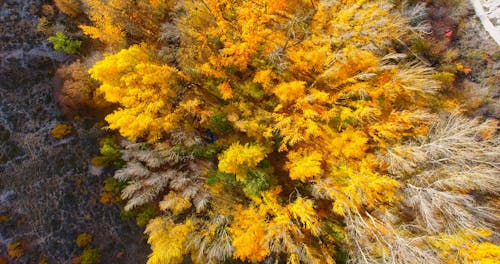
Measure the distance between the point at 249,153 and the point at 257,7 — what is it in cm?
689

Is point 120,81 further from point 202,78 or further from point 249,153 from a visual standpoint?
point 249,153

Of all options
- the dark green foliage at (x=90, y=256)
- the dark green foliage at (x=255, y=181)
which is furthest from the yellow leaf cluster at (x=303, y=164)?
the dark green foliage at (x=90, y=256)

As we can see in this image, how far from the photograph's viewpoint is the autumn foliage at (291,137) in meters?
12.5

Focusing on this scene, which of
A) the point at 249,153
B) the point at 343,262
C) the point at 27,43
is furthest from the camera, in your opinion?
the point at 27,43

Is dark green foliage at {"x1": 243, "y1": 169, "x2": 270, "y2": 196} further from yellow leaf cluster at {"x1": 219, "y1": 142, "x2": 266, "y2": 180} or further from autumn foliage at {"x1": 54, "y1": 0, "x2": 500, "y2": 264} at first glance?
yellow leaf cluster at {"x1": 219, "y1": 142, "x2": 266, "y2": 180}

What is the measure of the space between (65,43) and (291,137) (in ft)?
44.5

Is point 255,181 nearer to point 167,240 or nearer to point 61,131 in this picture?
point 167,240

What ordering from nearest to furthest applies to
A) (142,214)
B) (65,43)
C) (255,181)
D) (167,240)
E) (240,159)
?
(240,159), (255,181), (167,240), (142,214), (65,43)

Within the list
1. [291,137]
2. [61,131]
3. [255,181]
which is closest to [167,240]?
[255,181]

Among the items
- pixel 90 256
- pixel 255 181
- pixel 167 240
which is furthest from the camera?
pixel 90 256

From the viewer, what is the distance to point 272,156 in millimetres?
14742

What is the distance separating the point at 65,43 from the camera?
54.6 feet

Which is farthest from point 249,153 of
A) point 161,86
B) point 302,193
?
point 161,86

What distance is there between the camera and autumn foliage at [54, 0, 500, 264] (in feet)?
40.9
